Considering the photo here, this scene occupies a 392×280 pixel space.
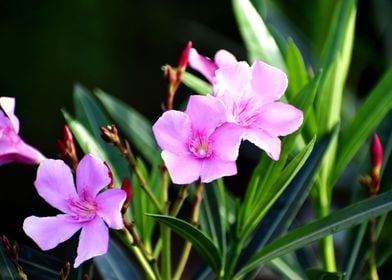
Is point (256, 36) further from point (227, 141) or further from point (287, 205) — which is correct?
point (227, 141)

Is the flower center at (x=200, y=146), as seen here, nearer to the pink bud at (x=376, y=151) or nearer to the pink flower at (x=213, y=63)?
the pink flower at (x=213, y=63)

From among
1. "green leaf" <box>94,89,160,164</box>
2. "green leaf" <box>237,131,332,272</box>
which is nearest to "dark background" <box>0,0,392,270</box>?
"green leaf" <box>94,89,160,164</box>

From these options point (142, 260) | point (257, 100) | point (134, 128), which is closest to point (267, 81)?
point (257, 100)

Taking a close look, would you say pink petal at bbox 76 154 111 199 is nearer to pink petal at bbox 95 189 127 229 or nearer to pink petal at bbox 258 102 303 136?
pink petal at bbox 95 189 127 229

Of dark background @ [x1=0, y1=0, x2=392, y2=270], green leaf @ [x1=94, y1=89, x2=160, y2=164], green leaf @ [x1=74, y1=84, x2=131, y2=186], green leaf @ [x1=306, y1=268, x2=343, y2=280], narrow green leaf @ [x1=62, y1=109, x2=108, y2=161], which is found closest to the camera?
green leaf @ [x1=306, y1=268, x2=343, y2=280]

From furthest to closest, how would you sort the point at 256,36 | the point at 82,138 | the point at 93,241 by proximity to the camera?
the point at 256,36, the point at 82,138, the point at 93,241

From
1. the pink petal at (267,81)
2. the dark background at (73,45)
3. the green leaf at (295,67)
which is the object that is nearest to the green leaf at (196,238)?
the pink petal at (267,81)

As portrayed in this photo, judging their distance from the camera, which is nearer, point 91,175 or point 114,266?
point 91,175
